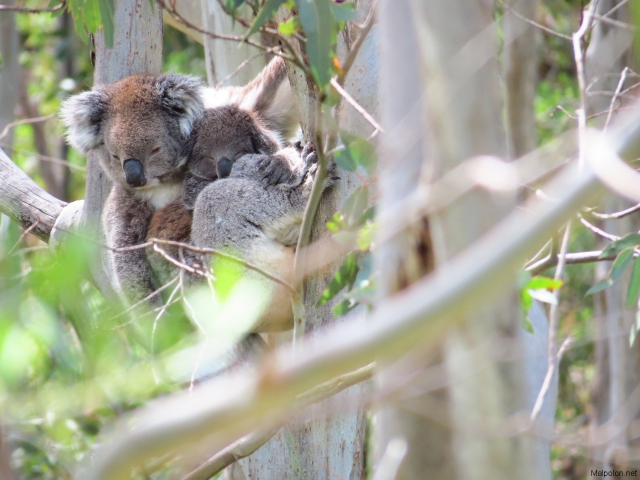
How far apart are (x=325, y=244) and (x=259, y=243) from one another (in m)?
0.83

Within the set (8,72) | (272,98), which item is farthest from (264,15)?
(272,98)

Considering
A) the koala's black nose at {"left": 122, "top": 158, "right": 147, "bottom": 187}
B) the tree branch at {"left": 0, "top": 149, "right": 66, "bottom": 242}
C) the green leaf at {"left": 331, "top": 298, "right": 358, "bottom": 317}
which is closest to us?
the green leaf at {"left": 331, "top": 298, "right": 358, "bottom": 317}

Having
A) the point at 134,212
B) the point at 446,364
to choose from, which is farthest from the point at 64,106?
the point at 446,364

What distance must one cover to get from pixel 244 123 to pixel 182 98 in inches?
15.7

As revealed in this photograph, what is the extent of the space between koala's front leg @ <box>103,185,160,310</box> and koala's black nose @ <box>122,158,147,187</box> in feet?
0.66

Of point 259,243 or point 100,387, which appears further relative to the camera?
point 259,243

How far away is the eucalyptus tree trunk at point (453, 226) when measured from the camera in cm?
120

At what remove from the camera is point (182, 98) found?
365cm

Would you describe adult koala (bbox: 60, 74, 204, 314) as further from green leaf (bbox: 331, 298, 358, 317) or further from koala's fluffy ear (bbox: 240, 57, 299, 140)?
green leaf (bbox: 331, 298, 358, 317)

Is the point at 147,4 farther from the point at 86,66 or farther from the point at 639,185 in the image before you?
the point at 86,66

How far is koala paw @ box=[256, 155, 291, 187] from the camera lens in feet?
10.4

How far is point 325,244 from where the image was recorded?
2.39 m

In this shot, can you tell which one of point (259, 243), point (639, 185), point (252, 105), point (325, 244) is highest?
point (252, 105)

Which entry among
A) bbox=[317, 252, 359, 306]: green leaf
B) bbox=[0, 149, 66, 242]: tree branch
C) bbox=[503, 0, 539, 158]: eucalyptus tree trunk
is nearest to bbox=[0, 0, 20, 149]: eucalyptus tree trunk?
bbox=[317, 252, 359, 306]: green leaf
